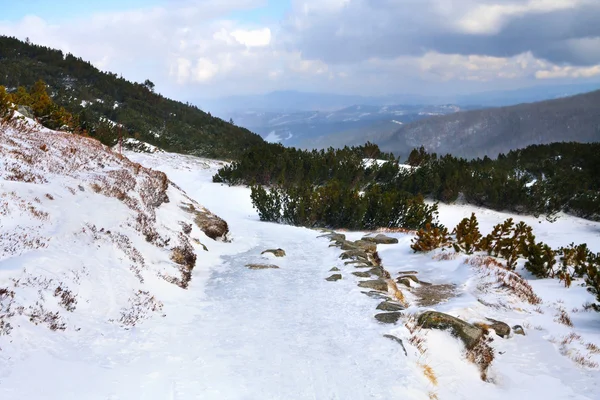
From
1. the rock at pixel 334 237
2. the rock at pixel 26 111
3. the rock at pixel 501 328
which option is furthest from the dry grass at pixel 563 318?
the rock at pixel 26 111

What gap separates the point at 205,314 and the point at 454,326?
3.55m

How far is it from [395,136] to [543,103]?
6825 centimetres

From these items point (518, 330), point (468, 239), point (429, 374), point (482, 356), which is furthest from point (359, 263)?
point (429, 374)

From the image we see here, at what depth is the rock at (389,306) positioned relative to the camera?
5.60 metres

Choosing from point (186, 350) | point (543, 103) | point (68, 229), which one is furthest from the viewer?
point (543, 103)

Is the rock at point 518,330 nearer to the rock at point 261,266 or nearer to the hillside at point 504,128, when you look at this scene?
the rock at point 261,266

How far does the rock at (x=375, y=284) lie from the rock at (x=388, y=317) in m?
1.38

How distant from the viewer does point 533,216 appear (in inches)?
837

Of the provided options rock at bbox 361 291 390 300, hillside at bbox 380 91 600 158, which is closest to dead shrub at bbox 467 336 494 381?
rock at bbox 361 291 390 300

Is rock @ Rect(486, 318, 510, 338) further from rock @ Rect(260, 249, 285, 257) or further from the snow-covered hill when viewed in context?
rock @ Rect(260, 249, 285, 257)

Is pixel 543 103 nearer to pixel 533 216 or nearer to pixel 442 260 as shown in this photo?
pixel 533 216

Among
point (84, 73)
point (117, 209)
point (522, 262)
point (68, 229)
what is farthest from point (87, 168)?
point (84, 73)

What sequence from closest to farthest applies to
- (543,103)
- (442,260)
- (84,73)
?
(442,260) < (84,73) < (543,103)

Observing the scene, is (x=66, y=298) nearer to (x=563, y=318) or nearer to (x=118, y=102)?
(x=563, y=318)
